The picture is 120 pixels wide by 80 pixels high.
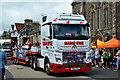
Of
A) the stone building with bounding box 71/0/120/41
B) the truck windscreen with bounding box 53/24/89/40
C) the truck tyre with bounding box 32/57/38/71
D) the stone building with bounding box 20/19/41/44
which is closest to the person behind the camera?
the truck windscreen with bounding box 53/24/89/40

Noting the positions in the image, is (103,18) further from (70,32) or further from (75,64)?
(75,64)

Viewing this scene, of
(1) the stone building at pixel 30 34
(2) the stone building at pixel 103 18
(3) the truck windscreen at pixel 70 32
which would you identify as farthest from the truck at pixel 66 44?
(2) the stone building at pixel 103 18

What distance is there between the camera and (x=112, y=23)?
27891mm

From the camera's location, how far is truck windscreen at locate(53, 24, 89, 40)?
425 inches

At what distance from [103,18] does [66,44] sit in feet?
67.6

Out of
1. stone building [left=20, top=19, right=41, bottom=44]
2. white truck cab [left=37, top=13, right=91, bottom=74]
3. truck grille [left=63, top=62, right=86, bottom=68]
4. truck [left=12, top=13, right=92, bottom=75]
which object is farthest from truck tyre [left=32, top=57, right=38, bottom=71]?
truck grille [left=63, top=62, right=86, bottom=68]

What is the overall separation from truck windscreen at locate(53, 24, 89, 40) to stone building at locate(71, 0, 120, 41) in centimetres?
1701

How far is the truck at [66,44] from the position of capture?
1066 centimetres

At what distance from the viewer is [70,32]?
36.1 ft

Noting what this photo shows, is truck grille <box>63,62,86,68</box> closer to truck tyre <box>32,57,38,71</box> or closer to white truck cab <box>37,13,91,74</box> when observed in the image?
white truck cab <box>37,13,91,74</box>

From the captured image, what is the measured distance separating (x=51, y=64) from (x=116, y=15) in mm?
19058

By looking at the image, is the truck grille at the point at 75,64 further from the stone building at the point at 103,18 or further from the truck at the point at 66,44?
the stone building at the point at 103,18

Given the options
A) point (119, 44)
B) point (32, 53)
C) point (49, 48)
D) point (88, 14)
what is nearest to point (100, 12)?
point (88, 14)

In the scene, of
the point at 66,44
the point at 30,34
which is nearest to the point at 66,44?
the point at 66,44
